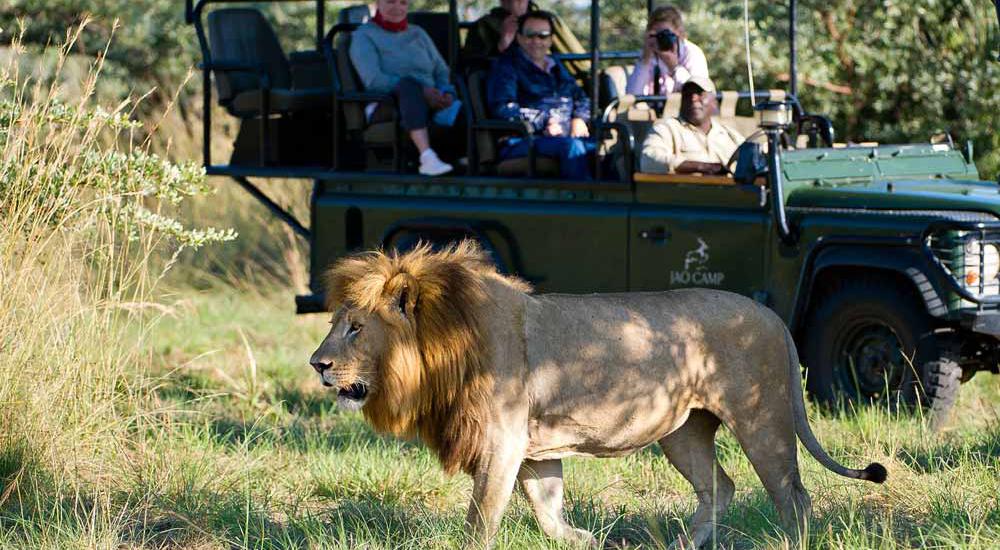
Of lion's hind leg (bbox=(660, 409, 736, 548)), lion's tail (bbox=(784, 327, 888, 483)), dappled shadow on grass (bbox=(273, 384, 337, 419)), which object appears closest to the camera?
lion's tail (bbox=(784, 327, 888, 483))

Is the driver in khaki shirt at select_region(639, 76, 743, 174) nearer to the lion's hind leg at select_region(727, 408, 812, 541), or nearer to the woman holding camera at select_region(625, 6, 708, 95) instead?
the woman holding camera at select_region(625, 6, 708, 95)

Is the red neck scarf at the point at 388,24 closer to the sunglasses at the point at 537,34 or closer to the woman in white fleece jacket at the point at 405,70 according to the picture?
the woman in white fleece jacket at the point at 405,70

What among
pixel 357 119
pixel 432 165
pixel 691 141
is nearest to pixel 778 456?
pixel 691 141

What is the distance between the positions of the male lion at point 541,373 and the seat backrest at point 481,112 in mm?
3243

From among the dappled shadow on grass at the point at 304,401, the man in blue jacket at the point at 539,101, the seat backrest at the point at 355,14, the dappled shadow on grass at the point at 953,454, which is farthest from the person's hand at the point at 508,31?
the dappled shadow on grass at the point at 953,454

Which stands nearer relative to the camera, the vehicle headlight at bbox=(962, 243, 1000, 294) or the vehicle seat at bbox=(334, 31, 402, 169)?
the vehicle headlight at bbox=(962, 243, 1000, 294)

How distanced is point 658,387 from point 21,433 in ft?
7.32

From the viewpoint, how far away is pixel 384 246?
817 cm

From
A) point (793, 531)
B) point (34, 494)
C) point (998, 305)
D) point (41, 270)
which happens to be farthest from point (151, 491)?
point (998, 305)

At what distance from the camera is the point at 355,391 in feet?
13.8

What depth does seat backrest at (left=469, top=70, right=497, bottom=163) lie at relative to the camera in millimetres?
7801

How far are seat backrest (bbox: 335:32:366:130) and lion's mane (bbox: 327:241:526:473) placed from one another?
4.00 metres

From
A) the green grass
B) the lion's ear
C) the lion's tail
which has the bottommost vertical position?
the green grass

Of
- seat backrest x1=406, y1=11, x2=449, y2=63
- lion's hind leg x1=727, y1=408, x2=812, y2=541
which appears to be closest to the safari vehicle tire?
lion's hind leg x1=727, y1=408, x2=812, y2=541
